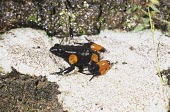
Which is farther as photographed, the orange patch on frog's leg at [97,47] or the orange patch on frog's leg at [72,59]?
the orange patch on frog's leg at [97,47]

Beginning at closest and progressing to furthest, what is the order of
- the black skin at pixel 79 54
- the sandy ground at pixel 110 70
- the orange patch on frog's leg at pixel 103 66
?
the sandy ground at pixel 110 70
the orange patch on frog's leg at pixel 103 66
the black skin at pixel 79 54

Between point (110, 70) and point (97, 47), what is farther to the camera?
point (97, 47)

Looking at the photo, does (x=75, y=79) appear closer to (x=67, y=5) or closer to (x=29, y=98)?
(x=29, y=98)

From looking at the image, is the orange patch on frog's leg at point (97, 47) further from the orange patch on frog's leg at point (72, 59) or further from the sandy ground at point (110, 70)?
the orange patch on frog's leg at point (72, 59)

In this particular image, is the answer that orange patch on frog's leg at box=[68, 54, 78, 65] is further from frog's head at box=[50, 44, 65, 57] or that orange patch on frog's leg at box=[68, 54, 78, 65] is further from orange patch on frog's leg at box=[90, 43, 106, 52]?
orange patch on frog's leg at box=[90, 43, 106, 52]

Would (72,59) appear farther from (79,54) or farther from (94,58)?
(94,58)

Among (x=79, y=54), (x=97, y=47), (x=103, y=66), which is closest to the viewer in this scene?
(x=103, y=66)

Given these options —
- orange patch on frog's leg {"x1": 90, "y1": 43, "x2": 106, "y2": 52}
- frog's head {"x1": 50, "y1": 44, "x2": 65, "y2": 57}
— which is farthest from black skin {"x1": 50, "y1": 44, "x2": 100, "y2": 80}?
orange patch on frog's leg {"x1": 90, "y1": 43, "x2": 106, "y2": 52}

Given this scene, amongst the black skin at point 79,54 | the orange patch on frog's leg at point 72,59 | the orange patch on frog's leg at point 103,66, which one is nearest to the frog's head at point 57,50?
the black skin at point 79,54

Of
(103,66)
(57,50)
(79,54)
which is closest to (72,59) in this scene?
(79,54)
